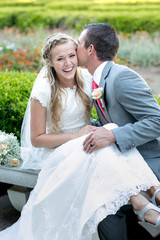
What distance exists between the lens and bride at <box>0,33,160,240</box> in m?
2.73

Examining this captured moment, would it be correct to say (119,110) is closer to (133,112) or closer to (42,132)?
(133,112)

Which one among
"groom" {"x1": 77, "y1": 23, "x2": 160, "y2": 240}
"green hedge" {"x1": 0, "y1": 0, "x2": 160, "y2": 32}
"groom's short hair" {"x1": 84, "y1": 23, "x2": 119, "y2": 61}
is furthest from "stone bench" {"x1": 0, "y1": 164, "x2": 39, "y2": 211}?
"green hedge" {"x1": 0, "y1": 0, "x2": 160, "y2": 32}

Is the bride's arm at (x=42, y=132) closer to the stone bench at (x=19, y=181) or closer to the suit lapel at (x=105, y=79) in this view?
the suit lapel at (x=105, y=79)

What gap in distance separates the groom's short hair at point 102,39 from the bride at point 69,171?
186mm

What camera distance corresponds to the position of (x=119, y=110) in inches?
122

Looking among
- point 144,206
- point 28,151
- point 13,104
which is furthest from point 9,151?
point 144,206

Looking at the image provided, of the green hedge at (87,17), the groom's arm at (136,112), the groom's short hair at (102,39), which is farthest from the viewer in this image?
the green hedge at (87,17)

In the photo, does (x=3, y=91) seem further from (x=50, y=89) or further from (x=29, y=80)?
(x=50, y=89)

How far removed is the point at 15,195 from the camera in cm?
377

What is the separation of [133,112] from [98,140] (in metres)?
0.37

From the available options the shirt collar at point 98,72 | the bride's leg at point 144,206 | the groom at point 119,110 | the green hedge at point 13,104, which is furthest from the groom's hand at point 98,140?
the green hedge at point 13,104

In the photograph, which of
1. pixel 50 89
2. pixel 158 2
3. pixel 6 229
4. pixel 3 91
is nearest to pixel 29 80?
pixel 3 91

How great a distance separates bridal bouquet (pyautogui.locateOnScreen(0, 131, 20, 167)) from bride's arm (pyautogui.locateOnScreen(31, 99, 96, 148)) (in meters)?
0.52

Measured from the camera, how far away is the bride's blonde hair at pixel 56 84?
329cm
